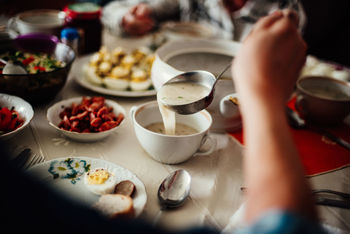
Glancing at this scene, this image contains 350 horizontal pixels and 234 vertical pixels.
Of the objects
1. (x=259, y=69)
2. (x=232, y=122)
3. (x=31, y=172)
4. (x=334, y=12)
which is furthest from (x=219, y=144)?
(x=334, y=12)

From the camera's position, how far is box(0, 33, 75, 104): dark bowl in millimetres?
930

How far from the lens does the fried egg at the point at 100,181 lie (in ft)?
2.29

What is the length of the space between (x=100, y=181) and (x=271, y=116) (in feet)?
1.33

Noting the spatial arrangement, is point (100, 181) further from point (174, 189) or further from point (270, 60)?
point (270, 60)

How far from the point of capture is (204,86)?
2.98 feet

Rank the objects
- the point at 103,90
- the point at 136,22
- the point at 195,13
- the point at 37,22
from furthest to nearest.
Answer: the point at 195,13
the point at 136,22
the point at 37,22
the point at 103,90

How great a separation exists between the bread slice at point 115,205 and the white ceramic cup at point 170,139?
0.18 m

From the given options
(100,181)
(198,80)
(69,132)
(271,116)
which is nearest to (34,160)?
(69,132)

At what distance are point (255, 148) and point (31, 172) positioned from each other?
1.71ft

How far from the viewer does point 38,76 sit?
95 cm

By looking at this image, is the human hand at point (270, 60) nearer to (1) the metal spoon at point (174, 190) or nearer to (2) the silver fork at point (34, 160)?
(1) the metal spoon at point (174, 190)

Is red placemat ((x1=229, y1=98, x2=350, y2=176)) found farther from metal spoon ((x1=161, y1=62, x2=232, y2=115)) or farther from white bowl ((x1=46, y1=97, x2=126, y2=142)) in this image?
white bowl ((x1=46, y1=97, x2=126, y2=142))

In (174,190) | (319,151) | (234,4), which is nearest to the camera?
(174,190)

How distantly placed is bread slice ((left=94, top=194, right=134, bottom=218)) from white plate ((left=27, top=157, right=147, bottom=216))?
28mm
